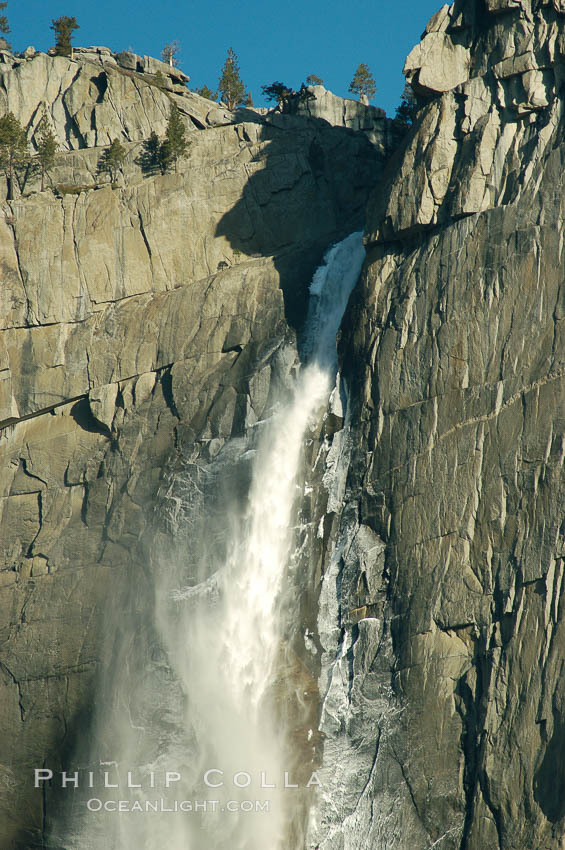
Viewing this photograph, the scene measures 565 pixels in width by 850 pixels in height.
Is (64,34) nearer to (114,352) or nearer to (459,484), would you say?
(114,352)

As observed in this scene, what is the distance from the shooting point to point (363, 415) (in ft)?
141

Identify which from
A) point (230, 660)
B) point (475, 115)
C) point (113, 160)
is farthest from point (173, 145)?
point (230, 660)

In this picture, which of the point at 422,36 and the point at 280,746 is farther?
the point at 422,36

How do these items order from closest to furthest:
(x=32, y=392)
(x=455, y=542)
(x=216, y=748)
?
(x=455, y=542) < (x=216, y=748) < (x=32, y=392)

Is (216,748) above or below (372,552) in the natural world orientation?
below

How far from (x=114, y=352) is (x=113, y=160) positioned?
38.4ft

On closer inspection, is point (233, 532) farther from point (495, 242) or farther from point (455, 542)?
point (495, 242)

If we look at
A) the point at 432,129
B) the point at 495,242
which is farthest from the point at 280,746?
the point at 432,129

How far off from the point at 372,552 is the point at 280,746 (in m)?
7.58

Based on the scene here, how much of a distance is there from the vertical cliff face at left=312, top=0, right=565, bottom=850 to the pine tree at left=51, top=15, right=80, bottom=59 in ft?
92.0

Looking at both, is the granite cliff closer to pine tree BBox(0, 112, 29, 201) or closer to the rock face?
the rock face

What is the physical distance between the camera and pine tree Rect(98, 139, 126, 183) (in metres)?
57.3

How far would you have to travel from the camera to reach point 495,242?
132ft

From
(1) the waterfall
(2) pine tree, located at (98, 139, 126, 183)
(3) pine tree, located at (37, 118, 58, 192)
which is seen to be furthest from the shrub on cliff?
(1) the waterfall
